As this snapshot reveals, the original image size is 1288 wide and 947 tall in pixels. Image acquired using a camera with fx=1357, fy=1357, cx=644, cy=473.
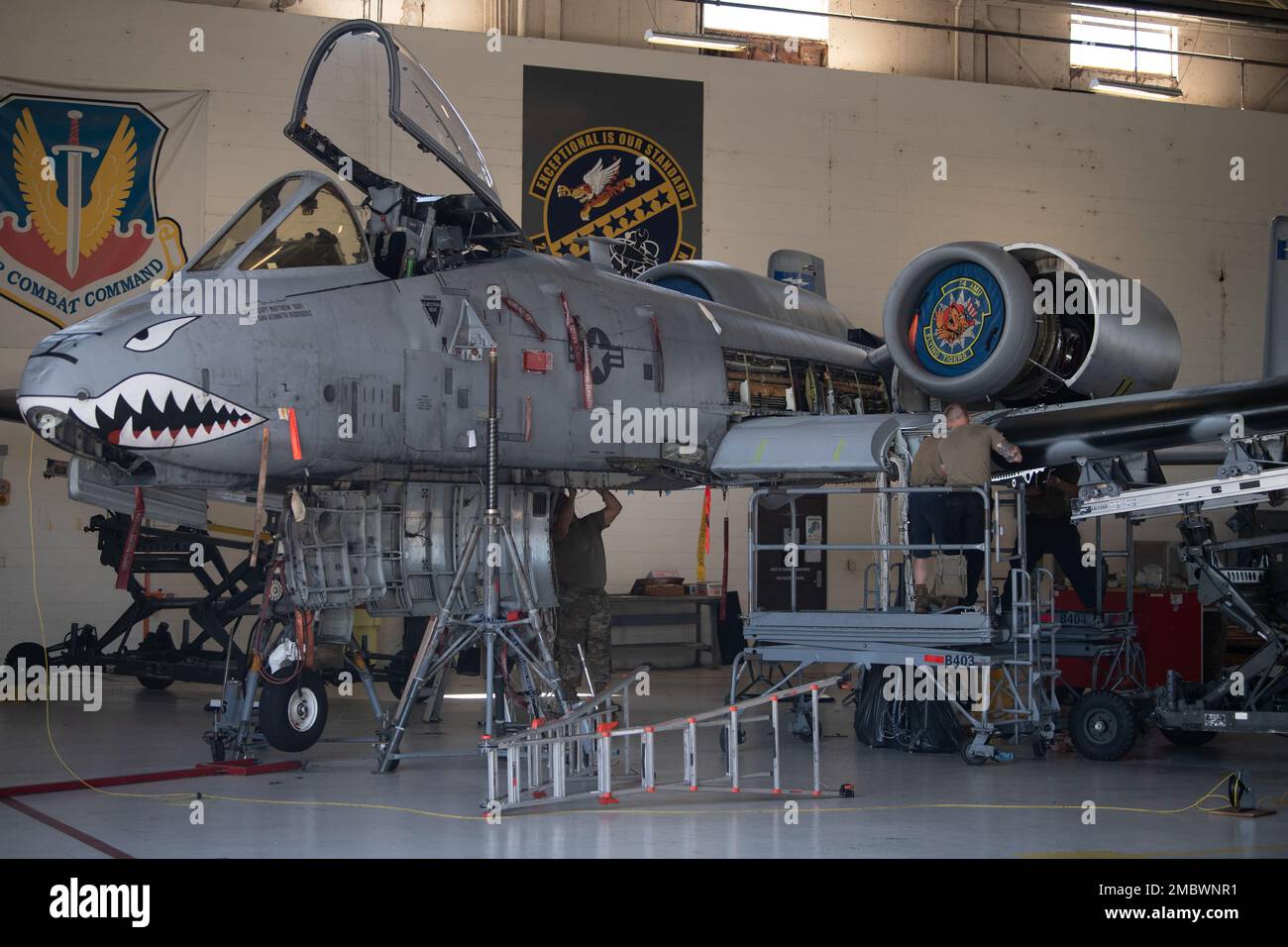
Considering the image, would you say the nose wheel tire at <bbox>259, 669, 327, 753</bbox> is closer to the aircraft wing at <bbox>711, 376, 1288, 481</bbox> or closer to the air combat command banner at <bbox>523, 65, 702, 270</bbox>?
the aircraft wing at <bbox>711, 376, 1288, 481</bbox>

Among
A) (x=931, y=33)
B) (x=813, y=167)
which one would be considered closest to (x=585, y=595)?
(x=813, y=167)

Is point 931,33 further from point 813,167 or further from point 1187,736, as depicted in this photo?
point 1187,736

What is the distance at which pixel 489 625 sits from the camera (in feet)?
26.2

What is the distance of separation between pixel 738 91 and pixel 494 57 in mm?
3438

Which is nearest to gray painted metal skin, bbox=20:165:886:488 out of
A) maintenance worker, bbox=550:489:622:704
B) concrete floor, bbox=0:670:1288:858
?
maintenance worker, bbox=550:489:622:704

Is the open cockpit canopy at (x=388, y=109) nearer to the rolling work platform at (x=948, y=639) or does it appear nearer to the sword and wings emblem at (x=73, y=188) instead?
the rolling work platform at (x=948, y=639)

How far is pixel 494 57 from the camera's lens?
17672 millimetres

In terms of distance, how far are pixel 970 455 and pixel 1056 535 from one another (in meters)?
2.34

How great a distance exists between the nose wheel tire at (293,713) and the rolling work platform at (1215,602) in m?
5.06

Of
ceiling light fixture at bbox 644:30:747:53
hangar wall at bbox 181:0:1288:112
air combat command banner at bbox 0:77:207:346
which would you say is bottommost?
air combat command banner at bbox 0:77:207:346

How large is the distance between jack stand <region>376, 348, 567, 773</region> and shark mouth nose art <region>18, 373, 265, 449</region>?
1445 mm

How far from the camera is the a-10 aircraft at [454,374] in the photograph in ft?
24.9

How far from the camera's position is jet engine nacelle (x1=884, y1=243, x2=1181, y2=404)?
9875mm
